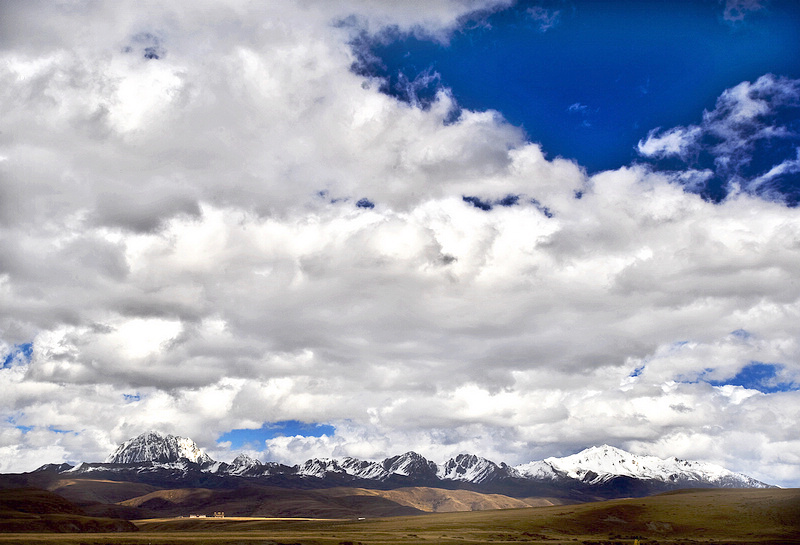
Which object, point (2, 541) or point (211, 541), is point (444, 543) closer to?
point (211, 541)

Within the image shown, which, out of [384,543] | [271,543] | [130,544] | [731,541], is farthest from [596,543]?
A: [130,544]

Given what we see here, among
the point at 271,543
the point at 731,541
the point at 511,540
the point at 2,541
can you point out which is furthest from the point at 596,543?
the point at 2,541

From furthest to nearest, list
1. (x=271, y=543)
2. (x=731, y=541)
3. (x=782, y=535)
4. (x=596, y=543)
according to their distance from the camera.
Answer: (x=782, y=535), (x=731, y=541), (x=596, y=543), (x=271, y=543)

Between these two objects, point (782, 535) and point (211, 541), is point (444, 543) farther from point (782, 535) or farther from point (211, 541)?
point (782, 535)

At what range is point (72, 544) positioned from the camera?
133875 mm

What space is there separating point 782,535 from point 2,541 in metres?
208

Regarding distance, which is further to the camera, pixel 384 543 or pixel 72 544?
pixel 384 543

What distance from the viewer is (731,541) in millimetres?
185375

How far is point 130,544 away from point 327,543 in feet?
140

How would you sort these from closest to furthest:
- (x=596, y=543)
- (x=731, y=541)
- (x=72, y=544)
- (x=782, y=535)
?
(x=72, y=544) < (x=596, y=543) < (x=731, y=541) < (x=782, y=535)

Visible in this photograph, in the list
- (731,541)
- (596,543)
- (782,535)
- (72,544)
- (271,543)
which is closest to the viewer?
(72,544)

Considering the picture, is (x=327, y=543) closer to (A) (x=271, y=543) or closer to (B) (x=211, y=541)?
(A) (x=271, y=543)

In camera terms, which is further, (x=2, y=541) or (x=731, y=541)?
(x=731, y=541)

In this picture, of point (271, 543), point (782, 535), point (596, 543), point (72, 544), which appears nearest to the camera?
point (72, 544)
